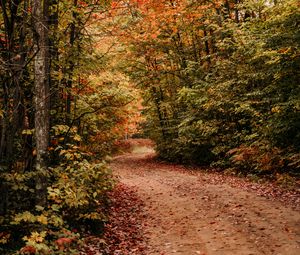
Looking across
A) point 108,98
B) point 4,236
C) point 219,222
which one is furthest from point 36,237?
point 108,98

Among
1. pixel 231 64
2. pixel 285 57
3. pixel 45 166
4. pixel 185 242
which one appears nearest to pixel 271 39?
pixel 285 57

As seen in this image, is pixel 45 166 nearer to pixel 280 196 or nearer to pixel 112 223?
pixel 112 223

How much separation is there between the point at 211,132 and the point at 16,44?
1342 centimetres

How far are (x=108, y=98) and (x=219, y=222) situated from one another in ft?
24.5

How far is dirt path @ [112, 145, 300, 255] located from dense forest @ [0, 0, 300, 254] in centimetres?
189

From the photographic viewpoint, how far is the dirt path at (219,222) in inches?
299

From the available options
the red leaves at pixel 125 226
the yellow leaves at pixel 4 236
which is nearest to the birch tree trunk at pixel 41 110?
the yellow leaves at pixel 4 236

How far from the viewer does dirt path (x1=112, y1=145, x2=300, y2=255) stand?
7.60 m

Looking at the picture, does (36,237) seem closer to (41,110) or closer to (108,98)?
(41,110)

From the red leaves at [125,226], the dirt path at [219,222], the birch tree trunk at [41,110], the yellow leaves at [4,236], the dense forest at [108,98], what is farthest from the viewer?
the red leaves at [125,226]

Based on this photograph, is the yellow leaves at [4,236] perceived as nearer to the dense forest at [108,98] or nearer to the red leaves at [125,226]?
the dense forest at [108,98]

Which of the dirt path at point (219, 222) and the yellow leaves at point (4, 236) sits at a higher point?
the yellow leaves at point (4, 236)

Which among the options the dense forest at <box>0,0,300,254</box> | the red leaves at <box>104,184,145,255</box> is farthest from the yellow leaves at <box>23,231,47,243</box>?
the red leaves at <box>104,184,145,255</box>

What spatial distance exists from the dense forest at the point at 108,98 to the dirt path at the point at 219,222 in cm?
189
